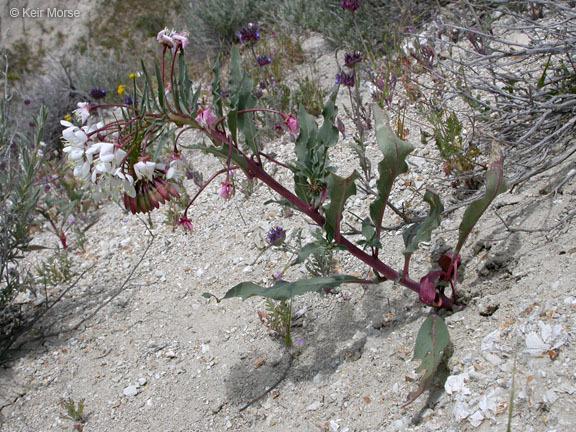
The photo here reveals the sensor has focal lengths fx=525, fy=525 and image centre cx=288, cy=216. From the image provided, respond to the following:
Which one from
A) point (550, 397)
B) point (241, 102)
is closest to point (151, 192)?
point (241, 102)

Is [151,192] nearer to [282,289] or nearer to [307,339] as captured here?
[282,289]

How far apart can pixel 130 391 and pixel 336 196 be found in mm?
1462

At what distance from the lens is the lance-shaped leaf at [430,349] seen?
5.96 feet

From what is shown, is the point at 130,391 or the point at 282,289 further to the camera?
the point at 130,391

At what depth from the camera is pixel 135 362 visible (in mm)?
2748

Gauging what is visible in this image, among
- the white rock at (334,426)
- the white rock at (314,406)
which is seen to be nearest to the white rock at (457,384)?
the white rock at (334,426)

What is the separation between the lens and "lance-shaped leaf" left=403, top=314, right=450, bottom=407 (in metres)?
1.82

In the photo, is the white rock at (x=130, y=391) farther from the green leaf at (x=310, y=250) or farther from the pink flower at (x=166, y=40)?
the pink flower at (x=166, y=40)

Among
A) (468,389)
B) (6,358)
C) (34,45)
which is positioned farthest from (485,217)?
(34,45)

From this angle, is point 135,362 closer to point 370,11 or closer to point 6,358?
point 6,358

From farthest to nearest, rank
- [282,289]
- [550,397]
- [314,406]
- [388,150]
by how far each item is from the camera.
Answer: [314,406], [282,289], [388,150], [550,397]

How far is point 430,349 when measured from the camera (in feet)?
6.15

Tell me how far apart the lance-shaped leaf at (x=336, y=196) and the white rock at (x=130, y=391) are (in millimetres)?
1287

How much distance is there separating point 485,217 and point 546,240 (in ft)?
1.41
